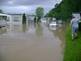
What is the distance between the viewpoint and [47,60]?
10.7 m

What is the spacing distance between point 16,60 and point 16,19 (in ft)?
202

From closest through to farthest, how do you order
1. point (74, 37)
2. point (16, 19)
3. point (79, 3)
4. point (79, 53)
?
point (79, 53) < point (74, 37) < point (79, 3) < point (16, 19)

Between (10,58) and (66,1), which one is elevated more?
(66,1)

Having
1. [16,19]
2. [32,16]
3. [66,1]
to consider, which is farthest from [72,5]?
[32,16]

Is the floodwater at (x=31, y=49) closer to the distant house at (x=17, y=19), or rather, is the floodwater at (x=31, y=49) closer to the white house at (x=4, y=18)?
the white house at (x=4, y=18)

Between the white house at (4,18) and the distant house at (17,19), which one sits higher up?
the white house at (4,18)

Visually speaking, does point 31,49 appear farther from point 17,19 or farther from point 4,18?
point 17,19

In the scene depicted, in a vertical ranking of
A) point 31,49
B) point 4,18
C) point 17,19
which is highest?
point 31,49

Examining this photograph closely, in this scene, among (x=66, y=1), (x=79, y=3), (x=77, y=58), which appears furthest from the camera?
(x=66, y=1)

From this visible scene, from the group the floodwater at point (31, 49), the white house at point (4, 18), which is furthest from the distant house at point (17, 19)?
the floodwater at point (31, 49)

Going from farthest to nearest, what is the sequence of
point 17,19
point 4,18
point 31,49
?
point 17,19, point 4,18, point 31,49

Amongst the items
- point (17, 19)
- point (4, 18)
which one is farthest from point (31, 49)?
point (17, 19)

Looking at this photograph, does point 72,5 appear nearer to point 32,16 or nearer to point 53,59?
point 53,59

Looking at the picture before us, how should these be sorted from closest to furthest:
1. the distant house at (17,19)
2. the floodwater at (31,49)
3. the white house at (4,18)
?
the floodwater at (31,49) < the white house at (4,18) < the distant house at (17,19)
